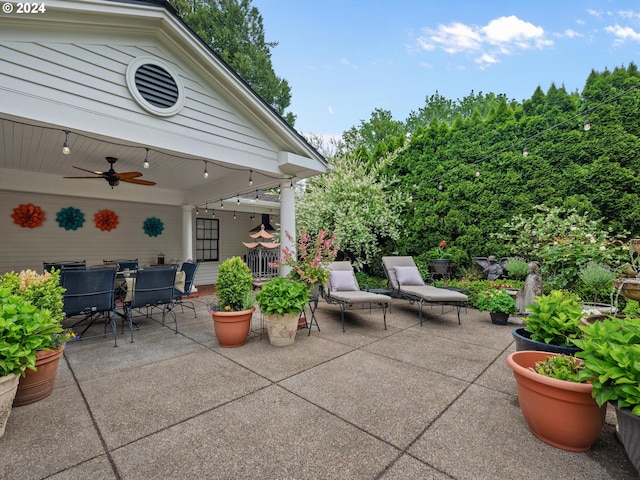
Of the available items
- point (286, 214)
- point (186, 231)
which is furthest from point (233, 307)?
point (186, 231)

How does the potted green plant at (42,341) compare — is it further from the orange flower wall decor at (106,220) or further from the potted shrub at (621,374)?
the orange flower wall decor at (106,220)

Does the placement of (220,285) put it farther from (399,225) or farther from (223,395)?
(399,225)

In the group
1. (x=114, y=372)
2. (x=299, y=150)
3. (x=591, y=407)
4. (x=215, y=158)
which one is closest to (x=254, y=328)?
(x=114, y=372)

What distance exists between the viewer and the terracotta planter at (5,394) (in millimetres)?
1924

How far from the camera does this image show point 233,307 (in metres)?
3.93

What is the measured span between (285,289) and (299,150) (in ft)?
8.64

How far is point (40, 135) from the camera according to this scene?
4258 millimetres

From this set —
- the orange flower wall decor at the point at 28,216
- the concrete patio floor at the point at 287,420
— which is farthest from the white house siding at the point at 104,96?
the orange flower wall decor at the point at 28,216

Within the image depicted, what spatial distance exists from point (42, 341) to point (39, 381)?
0.57 m

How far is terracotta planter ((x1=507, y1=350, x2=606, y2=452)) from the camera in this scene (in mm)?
1802

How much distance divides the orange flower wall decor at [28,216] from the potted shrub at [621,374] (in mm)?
10430

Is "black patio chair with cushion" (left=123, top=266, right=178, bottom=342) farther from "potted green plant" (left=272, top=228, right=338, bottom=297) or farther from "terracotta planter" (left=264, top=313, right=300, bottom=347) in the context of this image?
"potted green plant" (left=272, top=228, right=338, bottom=297)

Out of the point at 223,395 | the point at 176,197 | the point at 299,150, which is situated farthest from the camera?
the point at 176,197

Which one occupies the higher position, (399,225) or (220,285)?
(399,225)
